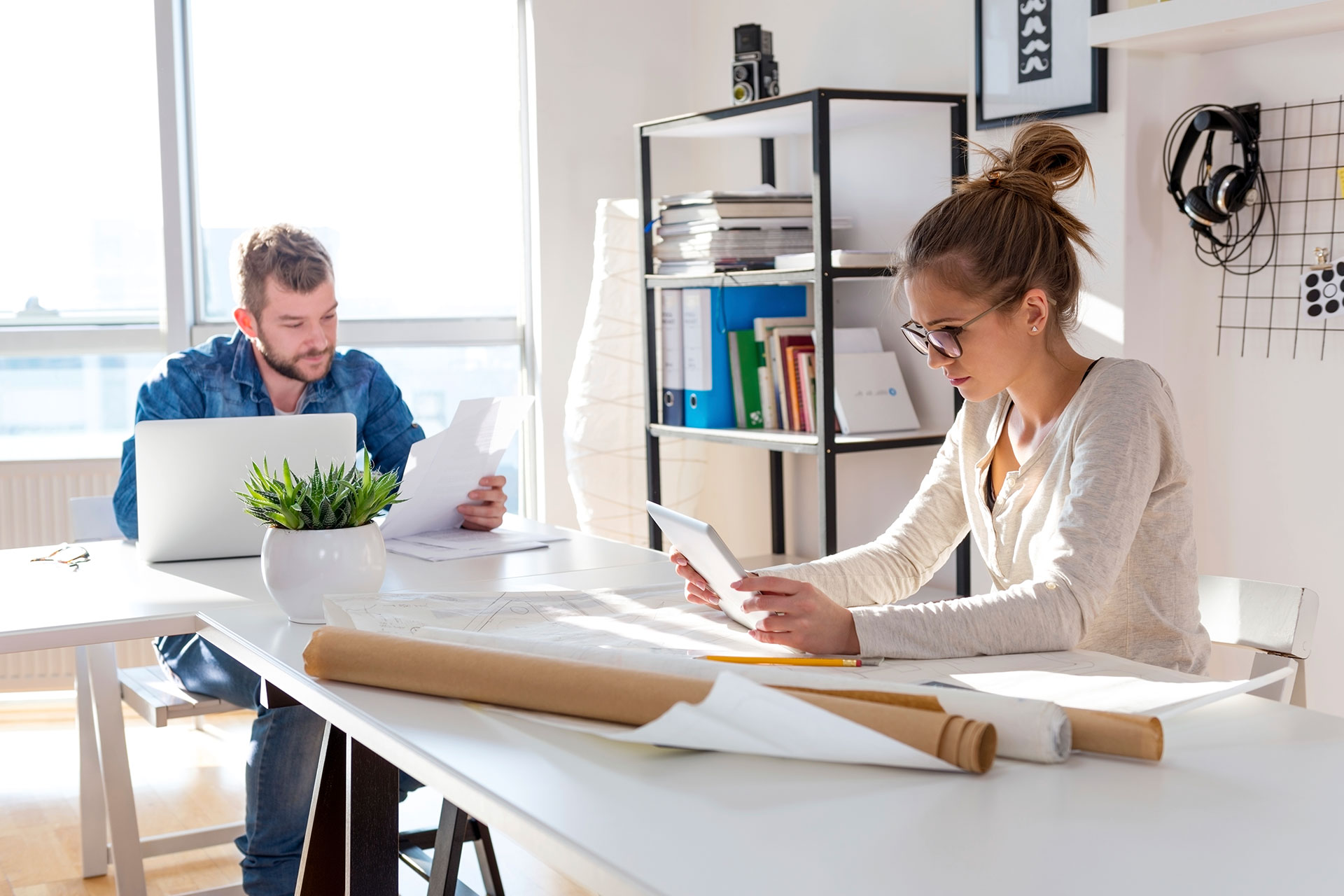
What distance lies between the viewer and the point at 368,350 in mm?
3793

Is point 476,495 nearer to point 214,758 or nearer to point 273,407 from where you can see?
point 273,407

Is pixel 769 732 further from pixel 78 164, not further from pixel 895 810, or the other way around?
pixel 78 164

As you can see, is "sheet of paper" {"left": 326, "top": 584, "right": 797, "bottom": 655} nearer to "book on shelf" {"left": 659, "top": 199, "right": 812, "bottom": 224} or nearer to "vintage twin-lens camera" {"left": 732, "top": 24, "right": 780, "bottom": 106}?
"book on shelf" {"left": 659, "top": 199, "right": 812, "bottom": 224}

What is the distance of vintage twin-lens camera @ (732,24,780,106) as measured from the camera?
313 centimetres

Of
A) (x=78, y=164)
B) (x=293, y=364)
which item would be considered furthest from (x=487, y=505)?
(x=78, y=164)

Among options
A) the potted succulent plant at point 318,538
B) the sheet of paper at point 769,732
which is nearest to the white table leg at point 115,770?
the potted succulent plant at point 318,538

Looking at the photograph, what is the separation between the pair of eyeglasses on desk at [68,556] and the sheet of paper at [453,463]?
453 millimetres

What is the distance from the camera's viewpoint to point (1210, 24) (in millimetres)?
2150

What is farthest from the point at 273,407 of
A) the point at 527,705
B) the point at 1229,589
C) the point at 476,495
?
the point at 1229,589

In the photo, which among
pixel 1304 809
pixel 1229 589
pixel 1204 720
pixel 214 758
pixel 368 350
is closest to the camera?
pixel 1304 809

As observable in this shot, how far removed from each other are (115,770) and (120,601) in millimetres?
654

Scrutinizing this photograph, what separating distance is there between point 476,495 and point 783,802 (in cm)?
132

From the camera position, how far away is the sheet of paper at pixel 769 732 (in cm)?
91

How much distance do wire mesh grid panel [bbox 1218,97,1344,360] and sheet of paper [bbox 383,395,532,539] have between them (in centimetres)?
136
